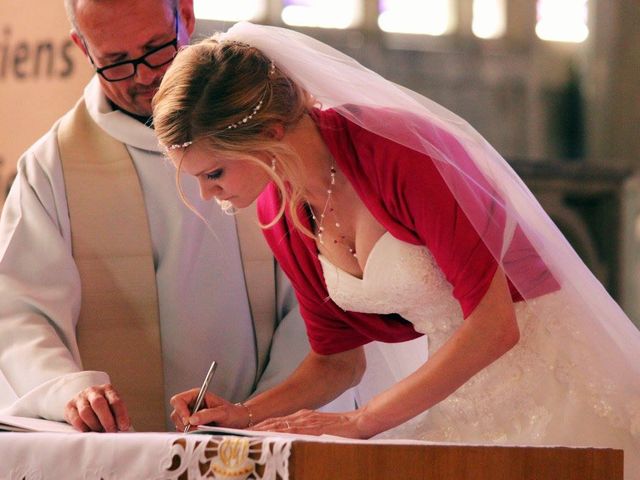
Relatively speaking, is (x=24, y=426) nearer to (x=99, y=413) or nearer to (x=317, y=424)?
(x=99, y=413)

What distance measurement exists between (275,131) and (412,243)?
1.30 feet

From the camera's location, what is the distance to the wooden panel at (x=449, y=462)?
6.98 feet

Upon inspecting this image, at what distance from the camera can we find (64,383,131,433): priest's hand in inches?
109

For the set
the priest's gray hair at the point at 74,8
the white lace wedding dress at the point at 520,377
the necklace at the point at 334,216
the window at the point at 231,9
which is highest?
the priest's gray hair at the point at 74,8

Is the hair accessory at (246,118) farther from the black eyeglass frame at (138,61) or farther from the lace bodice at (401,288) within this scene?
the black eyeglass frame at (138,61)

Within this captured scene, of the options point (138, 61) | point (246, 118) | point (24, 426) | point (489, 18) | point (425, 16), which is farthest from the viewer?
point (489, 18)

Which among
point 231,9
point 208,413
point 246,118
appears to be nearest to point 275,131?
point 246,118

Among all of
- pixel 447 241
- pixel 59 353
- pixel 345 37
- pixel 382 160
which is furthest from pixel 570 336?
pixel 345 37

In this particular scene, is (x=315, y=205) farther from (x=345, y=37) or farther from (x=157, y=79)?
(x=345, y=37)

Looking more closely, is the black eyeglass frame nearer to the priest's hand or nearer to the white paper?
the priest's hand

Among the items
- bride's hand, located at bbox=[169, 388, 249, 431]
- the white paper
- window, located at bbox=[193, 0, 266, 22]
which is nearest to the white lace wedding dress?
bride's hand, located at bbox=[169, 388, 249, 431]

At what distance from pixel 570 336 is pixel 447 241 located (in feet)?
1.33

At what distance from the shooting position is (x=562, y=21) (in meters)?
14.9

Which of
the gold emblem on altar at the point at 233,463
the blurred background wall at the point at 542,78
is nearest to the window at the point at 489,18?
the blurred background wall at the point at 542,78
